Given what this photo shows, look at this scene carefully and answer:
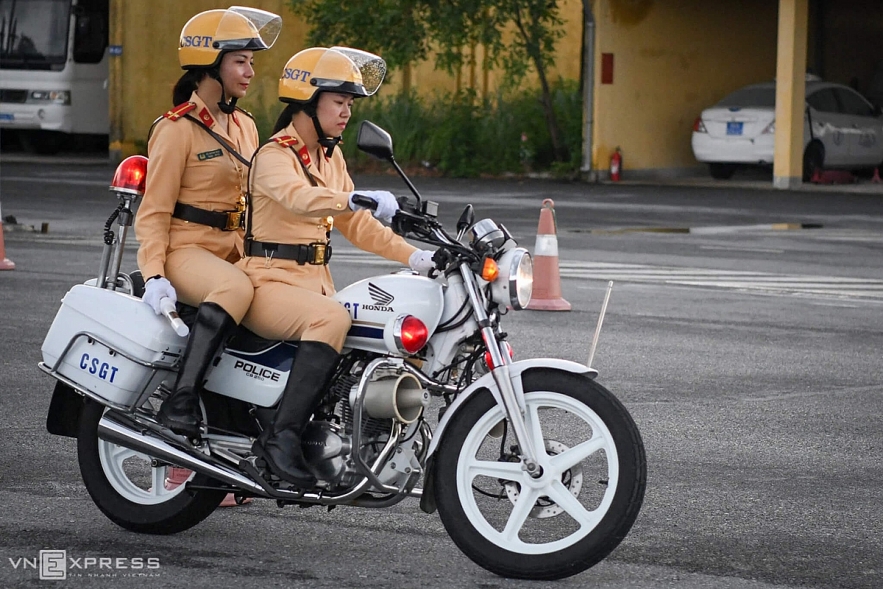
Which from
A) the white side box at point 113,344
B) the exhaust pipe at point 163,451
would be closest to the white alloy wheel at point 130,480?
→ the exhaust pipe at point 163,451

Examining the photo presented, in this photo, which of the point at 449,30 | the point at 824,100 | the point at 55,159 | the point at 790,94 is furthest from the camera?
the point at 55,159

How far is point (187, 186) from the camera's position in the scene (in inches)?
232

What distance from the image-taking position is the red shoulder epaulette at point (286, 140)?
5.53 m

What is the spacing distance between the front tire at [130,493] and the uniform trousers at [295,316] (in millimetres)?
683

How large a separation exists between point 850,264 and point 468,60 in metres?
18.4

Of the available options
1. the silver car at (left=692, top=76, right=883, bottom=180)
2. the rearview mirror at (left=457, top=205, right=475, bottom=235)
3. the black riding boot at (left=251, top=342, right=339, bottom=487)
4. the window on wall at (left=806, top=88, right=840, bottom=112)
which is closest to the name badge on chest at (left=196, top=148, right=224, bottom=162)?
the black riding boot at (left=251, top=342, right=339, bottom=487)

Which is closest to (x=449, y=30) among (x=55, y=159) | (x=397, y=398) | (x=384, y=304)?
(x=55, y=159)

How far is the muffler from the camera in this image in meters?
5.19

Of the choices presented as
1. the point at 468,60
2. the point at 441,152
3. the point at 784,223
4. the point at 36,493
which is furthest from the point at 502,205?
the point at 36,493

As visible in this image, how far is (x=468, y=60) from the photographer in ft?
110

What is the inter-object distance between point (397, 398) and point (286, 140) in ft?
3.28

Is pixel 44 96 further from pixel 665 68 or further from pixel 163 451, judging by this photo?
pixel 163 451

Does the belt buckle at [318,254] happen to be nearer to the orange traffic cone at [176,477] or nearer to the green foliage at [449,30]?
the orange traffic cone at [176,477]

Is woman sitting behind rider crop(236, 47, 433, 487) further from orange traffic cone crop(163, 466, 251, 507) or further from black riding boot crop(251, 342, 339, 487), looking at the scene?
orange traffic cone crop(163, 466, 251, 507)
